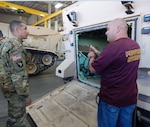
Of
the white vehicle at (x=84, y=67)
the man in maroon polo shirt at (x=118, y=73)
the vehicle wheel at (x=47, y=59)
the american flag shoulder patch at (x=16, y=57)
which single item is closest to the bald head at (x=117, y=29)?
the man in maroon polo shirt at (x=118, y=73)

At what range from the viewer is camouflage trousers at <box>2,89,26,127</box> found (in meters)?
2.61

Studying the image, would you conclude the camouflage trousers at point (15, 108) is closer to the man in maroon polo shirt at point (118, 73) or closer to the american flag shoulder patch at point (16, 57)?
the american flag shoulder patch at point (16, 57)

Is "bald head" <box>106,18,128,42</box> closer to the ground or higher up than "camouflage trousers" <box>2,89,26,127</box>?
higher up

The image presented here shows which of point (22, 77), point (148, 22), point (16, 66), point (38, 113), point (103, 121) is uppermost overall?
point (148, 22)

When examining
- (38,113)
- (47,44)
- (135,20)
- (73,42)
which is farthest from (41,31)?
(135,20)

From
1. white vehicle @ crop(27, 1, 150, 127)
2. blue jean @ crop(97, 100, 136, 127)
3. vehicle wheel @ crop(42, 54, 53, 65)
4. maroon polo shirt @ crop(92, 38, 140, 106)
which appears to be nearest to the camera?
maroon polo shirt @ crop(92, 38, 140, 106)

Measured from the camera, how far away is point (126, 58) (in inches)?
69.1

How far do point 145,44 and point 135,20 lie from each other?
0.37 m

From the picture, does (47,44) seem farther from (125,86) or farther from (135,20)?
(125,86)

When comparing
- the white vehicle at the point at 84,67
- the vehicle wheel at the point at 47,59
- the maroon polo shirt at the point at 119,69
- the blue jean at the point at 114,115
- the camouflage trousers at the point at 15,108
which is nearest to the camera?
the maroon polo shirt at the point at 119,69

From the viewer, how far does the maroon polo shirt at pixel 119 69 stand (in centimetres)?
174

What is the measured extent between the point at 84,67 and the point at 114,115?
270 centimetres

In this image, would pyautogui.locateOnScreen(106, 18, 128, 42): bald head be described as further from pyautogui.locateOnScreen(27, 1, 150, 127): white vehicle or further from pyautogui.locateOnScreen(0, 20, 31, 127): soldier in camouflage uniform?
pyautogui.locateOnScreen(0, 20, 31, 127): soldier in camouflage uniform

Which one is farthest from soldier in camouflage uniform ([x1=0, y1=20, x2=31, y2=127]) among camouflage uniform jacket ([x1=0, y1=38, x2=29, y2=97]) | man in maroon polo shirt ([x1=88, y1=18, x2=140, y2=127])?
man in maroon polo shirt ([x1=88, y1=18, x2=140, y2=127])
